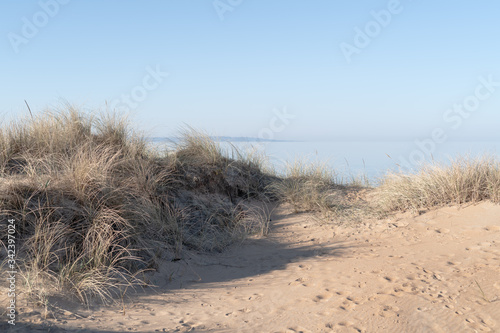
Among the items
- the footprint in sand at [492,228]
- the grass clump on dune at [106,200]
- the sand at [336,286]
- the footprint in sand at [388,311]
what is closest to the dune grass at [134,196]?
the grass clump on dune at [106,200]

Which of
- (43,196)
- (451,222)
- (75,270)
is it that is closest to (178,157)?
(43,196)

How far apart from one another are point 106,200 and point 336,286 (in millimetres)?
2933

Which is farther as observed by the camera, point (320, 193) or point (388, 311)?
point (320, 193)

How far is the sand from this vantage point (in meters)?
3.31

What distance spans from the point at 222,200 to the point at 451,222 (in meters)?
3.71

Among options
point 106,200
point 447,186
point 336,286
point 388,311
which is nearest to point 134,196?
point 106,200

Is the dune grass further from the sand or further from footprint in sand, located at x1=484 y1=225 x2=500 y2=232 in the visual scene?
footprint in sand, located at x1=484 y1=225 x2=500 y2=232

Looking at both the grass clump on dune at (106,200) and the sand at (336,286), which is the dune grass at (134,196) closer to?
the grass clump on dune at (106,200)

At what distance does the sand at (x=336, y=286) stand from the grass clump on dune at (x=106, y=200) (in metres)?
0.36

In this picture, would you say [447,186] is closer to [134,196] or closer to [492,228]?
[492,228]

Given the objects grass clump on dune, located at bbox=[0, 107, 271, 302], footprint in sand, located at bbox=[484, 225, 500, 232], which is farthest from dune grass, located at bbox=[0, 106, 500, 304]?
footprint in sand, located at bbox=[484, 225, 500, 232]

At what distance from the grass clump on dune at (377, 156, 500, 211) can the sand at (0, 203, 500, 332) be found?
32 centimetres

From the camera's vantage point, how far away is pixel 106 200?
485 cm

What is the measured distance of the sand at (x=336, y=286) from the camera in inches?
130
